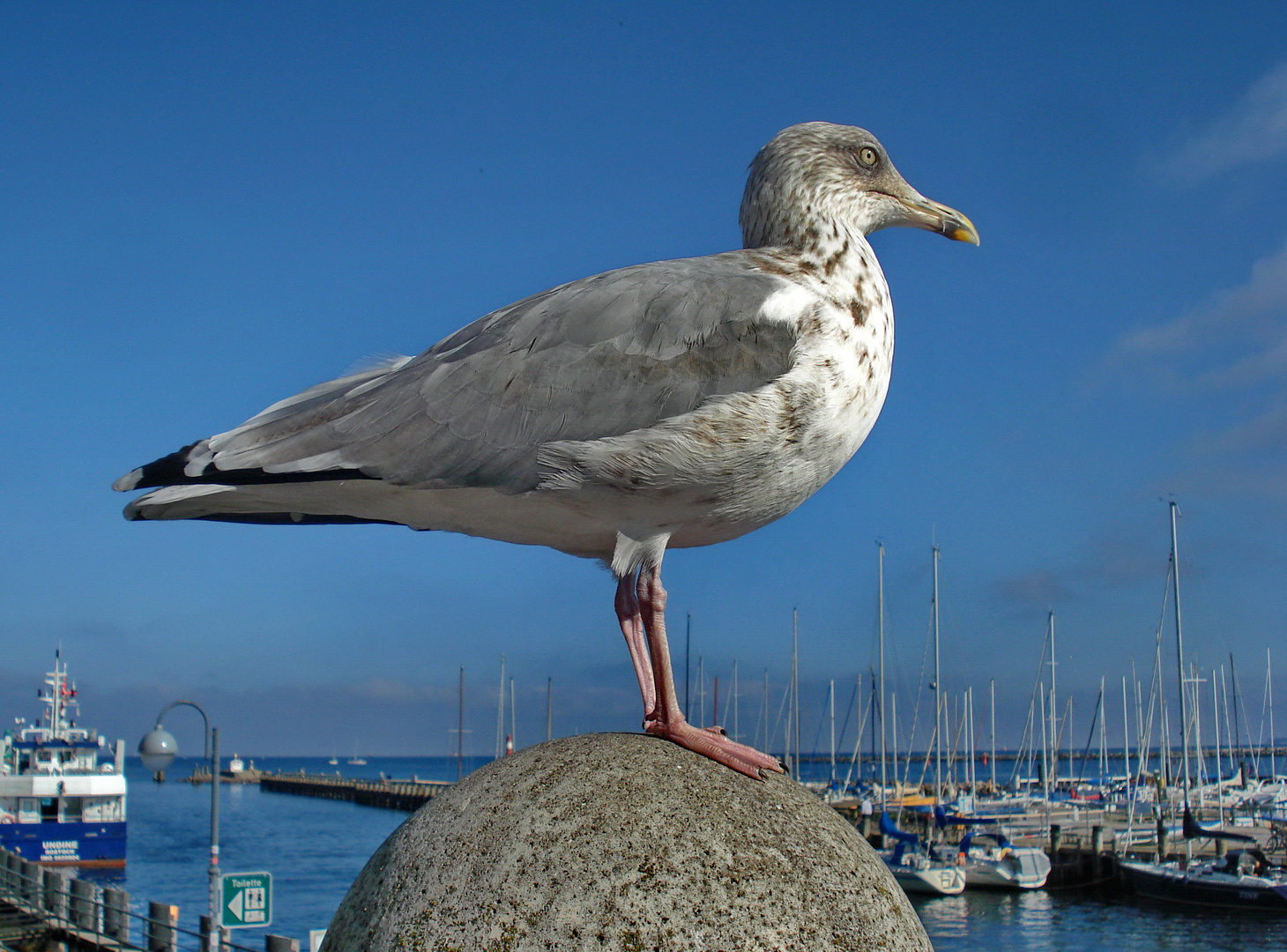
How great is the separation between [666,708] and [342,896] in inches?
1228

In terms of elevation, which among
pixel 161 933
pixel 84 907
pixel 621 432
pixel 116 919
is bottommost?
pixel 84 907

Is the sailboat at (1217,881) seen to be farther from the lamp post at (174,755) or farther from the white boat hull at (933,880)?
the lamp post at (174,755)

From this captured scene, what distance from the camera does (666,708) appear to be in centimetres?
481

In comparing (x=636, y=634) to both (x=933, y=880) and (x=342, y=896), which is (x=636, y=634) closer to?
(x=342, y=896)

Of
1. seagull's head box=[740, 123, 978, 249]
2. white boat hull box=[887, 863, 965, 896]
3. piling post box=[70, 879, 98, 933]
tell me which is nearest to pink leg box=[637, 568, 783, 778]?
seagull's head box=[740, 123, 978, 249]

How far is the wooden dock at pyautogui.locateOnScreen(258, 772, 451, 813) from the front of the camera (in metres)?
108

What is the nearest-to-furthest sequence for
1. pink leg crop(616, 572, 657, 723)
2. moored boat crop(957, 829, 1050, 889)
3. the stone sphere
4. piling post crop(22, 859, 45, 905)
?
1. the stone sphere
2. pink leg crop(616, 572, 657, 723)
3. piling post crop(22, 859, 45, 905)
4. moored boat crop(957, 829, 1050, 889)

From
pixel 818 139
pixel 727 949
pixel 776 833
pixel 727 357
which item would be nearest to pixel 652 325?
pixel 727 357

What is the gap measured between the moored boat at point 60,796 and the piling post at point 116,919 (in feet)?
98.8

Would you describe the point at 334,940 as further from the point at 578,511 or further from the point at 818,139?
the point at 818,139

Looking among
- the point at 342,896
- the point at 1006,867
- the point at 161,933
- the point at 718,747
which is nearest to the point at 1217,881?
the point at 1006,867

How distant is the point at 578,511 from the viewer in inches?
182

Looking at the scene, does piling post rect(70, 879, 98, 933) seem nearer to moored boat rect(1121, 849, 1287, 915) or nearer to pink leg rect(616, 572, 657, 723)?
pink leg rect(616, 572, 657, 723)

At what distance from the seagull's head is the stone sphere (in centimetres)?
239
